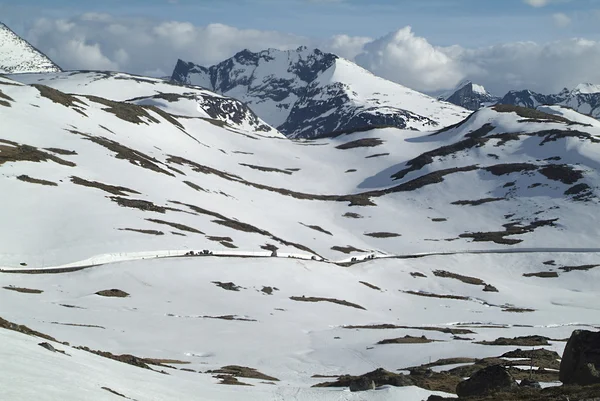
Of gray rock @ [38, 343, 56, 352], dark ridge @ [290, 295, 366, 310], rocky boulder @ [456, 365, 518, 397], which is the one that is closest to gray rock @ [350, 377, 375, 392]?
rocky boulder @ [456, 365, 518, 397]

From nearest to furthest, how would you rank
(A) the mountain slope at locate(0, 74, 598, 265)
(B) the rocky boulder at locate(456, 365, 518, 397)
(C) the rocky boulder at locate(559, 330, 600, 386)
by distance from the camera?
(C) the rocky boulder at locate(559, 330, 600, 386)
(B) the rocky boulder at locate(456, 365, 518, 397)
(A) the mountain slope at locate(0, 74, 598, 265)

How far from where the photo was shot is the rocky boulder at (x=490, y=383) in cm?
2711

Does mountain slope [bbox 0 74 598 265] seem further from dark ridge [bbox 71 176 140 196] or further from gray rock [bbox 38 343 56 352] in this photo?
gray rock [bbox 38 343 56 352]

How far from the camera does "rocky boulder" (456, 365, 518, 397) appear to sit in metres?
27.1

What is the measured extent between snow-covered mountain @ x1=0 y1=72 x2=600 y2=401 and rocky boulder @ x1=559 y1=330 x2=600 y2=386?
6.74m

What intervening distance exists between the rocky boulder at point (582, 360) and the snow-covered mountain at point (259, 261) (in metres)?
6.74

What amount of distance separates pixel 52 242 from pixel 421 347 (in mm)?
44938

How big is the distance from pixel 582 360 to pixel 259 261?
2245 inches

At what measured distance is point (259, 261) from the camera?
8169cm

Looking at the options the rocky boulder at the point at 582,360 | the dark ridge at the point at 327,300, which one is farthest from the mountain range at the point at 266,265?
the rocky boulder at the point at 582,360

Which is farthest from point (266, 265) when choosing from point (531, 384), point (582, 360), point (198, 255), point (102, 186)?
point (582, 360)

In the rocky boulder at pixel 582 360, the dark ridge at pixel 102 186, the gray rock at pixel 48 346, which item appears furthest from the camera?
the dark ridge at pixel 102 186

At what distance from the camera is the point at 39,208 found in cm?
8094

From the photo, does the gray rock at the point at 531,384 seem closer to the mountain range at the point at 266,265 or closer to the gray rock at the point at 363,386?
the mountain range at the point at 266,265
